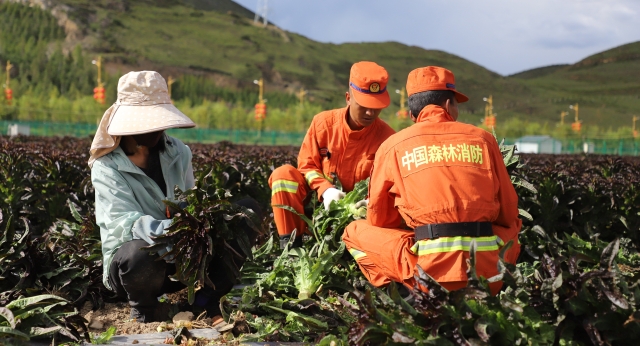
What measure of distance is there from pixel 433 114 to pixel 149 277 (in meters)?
1.80

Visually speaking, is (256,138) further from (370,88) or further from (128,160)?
(128,160)

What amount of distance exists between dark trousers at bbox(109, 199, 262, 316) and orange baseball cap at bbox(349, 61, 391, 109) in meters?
1.59

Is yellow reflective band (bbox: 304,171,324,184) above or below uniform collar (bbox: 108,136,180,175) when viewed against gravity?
below

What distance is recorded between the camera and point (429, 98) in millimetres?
4207

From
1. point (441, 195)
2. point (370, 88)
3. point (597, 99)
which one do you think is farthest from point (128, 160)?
point (597, 99)

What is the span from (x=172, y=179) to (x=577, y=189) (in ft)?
16.1

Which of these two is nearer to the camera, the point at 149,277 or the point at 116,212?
the point at 149,277

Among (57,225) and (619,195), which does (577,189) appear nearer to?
(619,195)

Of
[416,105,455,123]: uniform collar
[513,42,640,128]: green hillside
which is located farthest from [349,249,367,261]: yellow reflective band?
[513,42,640,128]: green hillside

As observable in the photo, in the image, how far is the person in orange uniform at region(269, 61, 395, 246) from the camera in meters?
5.78

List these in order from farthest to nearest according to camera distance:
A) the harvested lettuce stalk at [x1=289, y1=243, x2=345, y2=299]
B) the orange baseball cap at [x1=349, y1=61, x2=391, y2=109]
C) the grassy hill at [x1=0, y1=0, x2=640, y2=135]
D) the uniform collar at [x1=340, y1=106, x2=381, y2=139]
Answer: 1. the grassy hill at [x1=0, y1=0, x2=640, y2=135]
2. the uniform collar at [x1=340, y1=106, x2=381, y2=139]
3. the orange baseball cap at [x1=349, y1=61, x2=391, y2=109]
4. the harvested lettuce stalk at [x1=289, y1=243, x2=345, y2=299]

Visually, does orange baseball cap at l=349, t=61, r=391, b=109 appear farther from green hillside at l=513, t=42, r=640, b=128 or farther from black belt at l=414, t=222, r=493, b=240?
green hillside at l=513, t=42, r=640, b=128

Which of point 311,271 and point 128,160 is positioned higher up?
point 128,160

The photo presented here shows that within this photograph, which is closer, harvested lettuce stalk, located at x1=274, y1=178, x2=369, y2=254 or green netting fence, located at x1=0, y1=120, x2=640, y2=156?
harvested lettuce stalk, located at x1=274, y1=178, x2=369, y2=254
